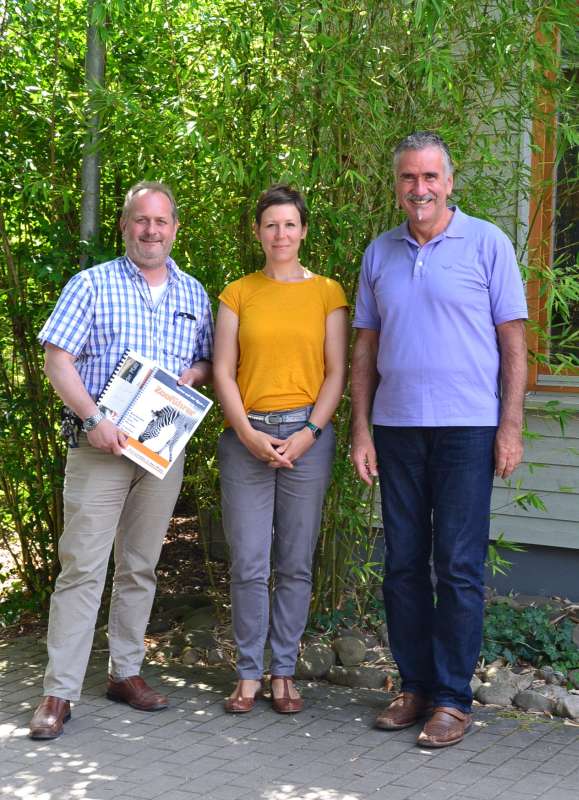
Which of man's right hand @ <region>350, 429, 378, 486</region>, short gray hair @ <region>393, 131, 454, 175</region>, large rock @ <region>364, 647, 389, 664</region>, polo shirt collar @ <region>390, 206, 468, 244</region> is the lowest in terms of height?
large rock @ <region>364, 647, 389, 664</region>

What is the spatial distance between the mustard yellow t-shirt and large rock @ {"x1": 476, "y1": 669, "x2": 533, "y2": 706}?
57.4 inches

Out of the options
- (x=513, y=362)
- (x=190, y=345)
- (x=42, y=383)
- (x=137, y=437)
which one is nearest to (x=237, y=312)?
(x=190, y=345)

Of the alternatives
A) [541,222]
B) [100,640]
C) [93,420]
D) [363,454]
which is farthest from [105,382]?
[541,222]

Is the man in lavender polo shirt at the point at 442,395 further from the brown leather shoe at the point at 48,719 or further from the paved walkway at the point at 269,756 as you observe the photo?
the brown leather shoe at the point at 48,719

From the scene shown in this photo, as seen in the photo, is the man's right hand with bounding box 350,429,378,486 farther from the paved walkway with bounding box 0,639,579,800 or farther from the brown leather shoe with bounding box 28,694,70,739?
the brown leather shoe with bounding box 28,694,70,739

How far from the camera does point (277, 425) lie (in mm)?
4496

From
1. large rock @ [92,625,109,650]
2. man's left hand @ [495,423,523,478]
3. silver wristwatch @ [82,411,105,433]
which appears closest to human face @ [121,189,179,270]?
silver wristwatch @ [82,411,105,433]

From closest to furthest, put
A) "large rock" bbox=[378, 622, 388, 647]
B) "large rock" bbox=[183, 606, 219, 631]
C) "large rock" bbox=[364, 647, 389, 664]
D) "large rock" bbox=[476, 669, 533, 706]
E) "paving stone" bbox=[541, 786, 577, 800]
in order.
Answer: "paving stone" bbox=[541, 786, 577, 800] → "large rock" bbox=[476, 669, 533, 706] → "large rock" bbox=[364, 647, 389, 664] → "large rock" bbox=[378, 622, 388, 647] → "large rock" bbox=[183, 606, 219, 631]

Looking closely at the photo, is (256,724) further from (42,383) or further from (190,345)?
(42,383)

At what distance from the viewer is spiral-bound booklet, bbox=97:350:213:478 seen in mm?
4379

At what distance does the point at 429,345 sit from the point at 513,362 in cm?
31

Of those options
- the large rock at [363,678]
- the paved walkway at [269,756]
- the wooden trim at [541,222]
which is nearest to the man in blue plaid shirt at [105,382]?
the paved walkway at [269,756]

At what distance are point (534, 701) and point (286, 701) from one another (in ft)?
3.33

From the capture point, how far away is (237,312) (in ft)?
14.9
